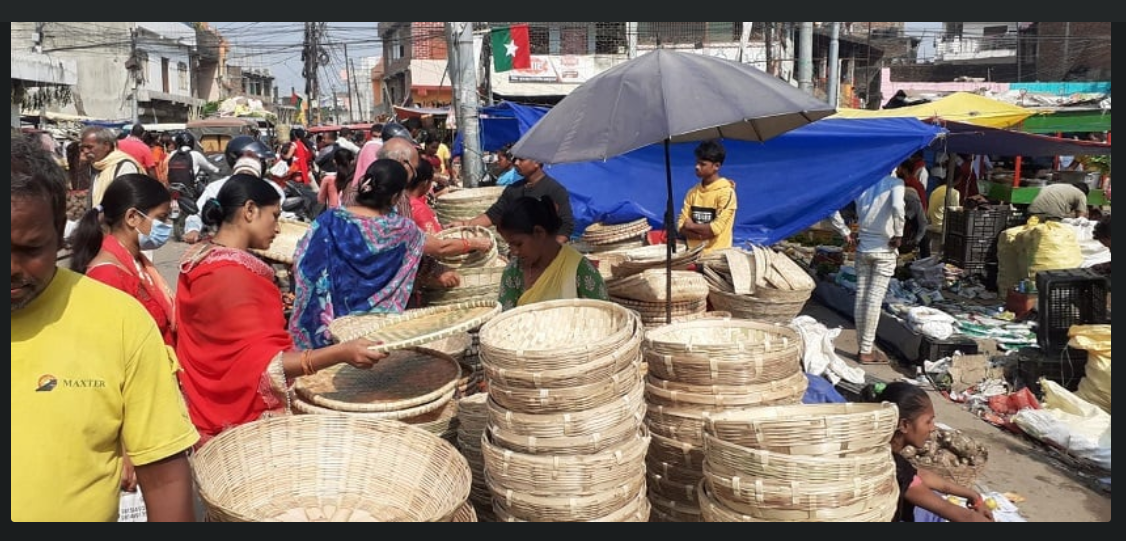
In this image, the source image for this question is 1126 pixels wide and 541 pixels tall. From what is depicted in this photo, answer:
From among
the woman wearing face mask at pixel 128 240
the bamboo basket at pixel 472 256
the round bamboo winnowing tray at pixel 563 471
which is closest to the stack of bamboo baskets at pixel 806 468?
the round bamboo winnowing tray at pixel 563 471

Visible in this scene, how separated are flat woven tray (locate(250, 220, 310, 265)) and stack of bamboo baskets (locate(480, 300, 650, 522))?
94.3 inches

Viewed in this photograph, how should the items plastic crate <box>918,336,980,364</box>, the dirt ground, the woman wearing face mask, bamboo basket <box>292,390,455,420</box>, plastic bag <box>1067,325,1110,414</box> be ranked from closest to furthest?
bamboo basket <box>292,390,455,420</box>
the woman wearing face mask
the dirt ground
plastic bag <box>1067,325,1110,414</box>
plastic crate <box>918,336,980,364</box>

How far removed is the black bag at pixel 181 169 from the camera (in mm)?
11680

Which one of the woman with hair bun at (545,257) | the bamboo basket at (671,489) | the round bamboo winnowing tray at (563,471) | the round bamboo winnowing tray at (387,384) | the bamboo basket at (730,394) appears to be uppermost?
the woman with hair bun at (545,257)

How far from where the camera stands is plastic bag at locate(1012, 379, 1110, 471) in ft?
14.3

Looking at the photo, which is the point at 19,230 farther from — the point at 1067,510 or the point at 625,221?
the point at 625,221

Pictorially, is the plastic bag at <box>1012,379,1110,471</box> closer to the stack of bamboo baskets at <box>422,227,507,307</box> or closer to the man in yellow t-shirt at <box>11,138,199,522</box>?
the stack of bamboo baskets at <box>422,227,507,307</box>

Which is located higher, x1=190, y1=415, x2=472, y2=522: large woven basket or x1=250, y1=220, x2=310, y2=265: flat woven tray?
x1=250, y1=220, x2=310, y2=265: flat woven tray

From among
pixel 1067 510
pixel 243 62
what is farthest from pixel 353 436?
pixel 243 62

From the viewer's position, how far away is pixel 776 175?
706cm

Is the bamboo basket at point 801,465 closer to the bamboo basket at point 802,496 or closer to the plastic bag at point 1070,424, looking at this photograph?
the bamboo basket at point 802,496

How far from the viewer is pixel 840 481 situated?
207 cm

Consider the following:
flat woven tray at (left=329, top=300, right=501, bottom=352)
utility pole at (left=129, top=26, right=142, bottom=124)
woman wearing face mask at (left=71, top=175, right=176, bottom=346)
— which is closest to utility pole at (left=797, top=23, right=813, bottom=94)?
flat woven tray at (left=329, top=300, right=501, bottom=352)

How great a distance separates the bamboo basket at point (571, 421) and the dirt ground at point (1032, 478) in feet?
8.75
